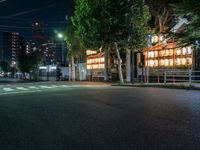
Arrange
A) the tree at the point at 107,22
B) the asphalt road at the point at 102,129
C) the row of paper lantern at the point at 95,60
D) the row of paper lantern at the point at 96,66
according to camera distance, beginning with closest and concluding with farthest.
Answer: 1. the asphalt road at the point at 102,129
2. the tree at the point at 107,22
3. the row of paper lantern at the point at 96,66
4. the row of paper lantern at the point at 95,60

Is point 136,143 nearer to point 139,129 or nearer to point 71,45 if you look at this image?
point 139,129

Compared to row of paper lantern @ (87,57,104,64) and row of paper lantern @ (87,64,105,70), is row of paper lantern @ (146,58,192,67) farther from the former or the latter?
row of paper lantern @ (87,57,104,64)

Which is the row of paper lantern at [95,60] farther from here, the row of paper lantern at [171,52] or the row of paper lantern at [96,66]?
the row of paper lantern at [171,52]

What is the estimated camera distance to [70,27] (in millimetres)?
41750

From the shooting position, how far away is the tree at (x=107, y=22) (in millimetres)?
27516

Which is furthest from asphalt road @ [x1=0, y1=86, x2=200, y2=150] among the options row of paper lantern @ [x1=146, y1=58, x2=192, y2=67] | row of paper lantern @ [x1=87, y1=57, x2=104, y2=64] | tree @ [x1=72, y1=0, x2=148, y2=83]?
row of paper lantern @ [x1=87, y1=57, x2=104, y2=64]

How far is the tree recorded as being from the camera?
90.3 ft

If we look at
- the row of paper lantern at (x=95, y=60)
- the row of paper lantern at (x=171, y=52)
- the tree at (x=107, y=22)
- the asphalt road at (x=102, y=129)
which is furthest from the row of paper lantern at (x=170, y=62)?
the asphalt road at (x=102, y=129)

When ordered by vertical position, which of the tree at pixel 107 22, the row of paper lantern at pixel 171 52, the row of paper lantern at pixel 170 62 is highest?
the tree at pixel 107 22

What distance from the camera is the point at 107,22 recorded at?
27672 mm

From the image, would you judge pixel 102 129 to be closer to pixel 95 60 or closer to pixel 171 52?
pixel 171 52

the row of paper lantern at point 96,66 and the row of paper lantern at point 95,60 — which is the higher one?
the row of paper lantern at point 95,60

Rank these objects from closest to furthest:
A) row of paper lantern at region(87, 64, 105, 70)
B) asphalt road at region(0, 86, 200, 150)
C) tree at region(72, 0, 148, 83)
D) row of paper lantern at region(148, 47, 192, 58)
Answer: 1. asphalt road at region(0, 86, 200, 150)
2. tree at region(72, 0, 148, 83)
3. row of paper lantern at region(148, 47, 192, 58)
4. row of paper lantern at region(87, 64, 105, 70)

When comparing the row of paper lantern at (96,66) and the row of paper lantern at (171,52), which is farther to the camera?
the row of paper lantern at (96,66)
